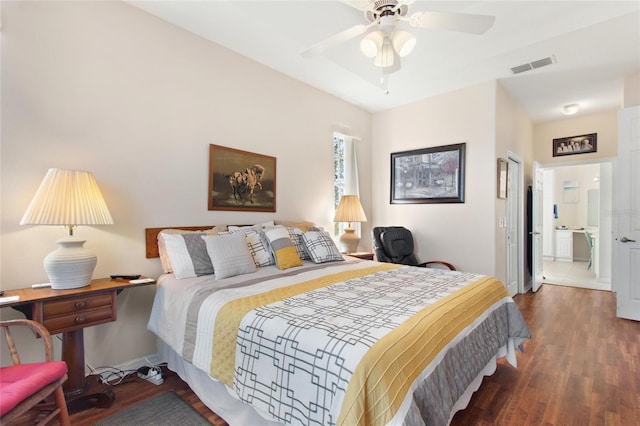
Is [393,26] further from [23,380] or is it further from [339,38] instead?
[23,380]

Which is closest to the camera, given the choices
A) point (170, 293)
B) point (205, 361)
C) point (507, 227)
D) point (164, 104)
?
point (205, 361)

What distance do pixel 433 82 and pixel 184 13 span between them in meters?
2.86

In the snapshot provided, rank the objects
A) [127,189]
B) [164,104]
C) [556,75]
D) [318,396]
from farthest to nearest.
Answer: [556,75], [164,104], [127,189], [318,396]

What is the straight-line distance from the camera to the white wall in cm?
191

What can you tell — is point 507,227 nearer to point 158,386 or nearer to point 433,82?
point 433,82

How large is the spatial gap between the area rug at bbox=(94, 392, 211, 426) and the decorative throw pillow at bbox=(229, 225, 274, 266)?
3.65 feet

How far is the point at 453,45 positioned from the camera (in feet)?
9.65

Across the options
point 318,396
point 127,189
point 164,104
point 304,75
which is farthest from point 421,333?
point 304,75

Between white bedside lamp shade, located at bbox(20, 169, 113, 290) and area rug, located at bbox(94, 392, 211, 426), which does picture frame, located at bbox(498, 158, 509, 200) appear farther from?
white bedside lamp shade, located at bbox(20, 169, 113, 290)

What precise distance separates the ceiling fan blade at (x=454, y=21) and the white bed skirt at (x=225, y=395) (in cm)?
212

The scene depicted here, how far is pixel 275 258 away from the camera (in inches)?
103

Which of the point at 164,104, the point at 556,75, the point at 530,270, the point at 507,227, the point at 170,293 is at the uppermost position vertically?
the point at 556,75

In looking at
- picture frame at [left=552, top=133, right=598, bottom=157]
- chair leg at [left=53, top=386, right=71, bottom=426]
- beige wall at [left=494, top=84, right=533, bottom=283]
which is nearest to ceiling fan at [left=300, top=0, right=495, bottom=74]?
beige wall at [left=494, top=84, right=533, bottom=283]

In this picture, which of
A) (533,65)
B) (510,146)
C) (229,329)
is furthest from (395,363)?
(510,146)
